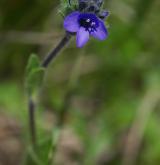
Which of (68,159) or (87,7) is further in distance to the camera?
(68,159)

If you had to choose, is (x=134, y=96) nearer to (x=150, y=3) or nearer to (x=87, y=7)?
(x=150, y=3)

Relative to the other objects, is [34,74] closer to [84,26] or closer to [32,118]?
[32,118]

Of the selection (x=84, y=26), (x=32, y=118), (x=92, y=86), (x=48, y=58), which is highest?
(x=92, y=86)

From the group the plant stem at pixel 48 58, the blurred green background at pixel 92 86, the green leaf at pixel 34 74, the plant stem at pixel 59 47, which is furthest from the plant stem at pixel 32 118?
the blurred green background at pixel 92 86

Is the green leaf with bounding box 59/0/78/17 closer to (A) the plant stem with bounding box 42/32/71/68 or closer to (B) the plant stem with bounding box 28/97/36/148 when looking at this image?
(A) the plant stem with bounding box 42/32/71/68

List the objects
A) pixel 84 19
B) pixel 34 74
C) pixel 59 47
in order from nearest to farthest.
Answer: pixel 84 19 → pixel 59 47 → pixel 34 74

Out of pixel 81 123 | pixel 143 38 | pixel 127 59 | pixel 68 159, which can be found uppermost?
pixel 143 38

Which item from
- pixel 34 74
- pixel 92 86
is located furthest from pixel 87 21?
pixel 92 86

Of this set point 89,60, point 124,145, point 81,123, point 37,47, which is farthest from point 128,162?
point 37,47
